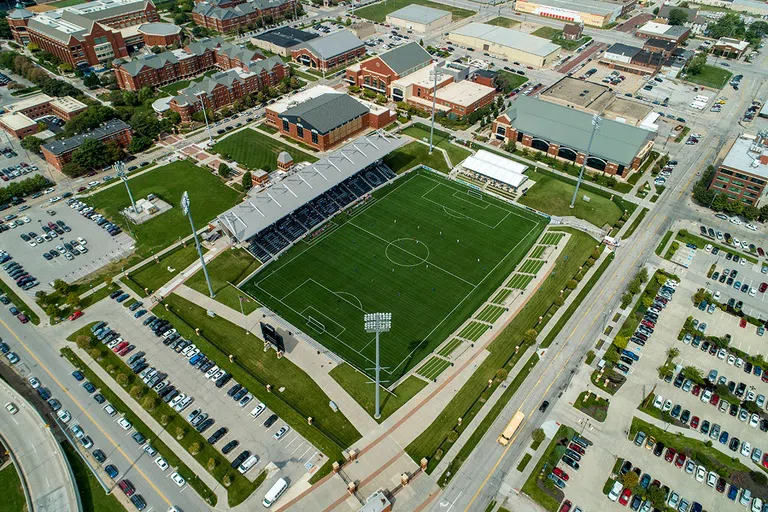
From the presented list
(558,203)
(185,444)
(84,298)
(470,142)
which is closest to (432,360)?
(185,444)

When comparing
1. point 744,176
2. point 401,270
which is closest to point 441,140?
point 401,270

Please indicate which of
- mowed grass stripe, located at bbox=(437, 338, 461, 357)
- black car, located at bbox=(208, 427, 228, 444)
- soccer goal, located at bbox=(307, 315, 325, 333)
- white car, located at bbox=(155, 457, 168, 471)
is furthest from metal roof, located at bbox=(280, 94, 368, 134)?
white car, located at bbox=(155, 457, 168, 471)

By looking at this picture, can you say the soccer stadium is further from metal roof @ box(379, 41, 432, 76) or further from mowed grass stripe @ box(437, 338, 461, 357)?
metal roof @ box(379, 41, 432, 76)

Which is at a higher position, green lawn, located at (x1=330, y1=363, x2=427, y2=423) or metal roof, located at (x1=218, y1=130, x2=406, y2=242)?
metal roof, located at (x1=218, y1=130, x2=406, y2=242)

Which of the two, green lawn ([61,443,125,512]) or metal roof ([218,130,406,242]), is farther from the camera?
metal roof ([218,130,406,242])

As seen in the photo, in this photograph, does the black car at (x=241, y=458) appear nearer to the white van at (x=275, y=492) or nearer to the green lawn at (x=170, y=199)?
the white van at (x=275, y=492)

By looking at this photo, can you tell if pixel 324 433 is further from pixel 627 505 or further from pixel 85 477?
pixel 627 505

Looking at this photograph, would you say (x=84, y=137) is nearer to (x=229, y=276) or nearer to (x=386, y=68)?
(x=229, y=276)
